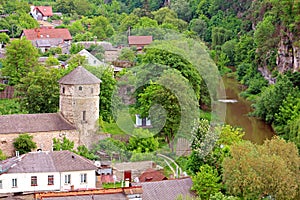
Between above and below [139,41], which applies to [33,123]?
below

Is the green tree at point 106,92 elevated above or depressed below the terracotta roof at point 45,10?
below

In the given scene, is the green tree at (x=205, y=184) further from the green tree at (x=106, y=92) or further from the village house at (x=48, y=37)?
the village house at (x=48, y=37)

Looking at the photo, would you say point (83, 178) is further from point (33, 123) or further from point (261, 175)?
point (261, 175)

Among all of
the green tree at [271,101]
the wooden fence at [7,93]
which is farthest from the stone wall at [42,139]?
the green tree at [271,101]

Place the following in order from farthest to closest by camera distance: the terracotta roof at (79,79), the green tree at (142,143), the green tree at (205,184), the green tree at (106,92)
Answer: the green tree at (106,92) → the green tree at (142,143) → the terracotta roof at (79,79) → the green tree at (205,184)

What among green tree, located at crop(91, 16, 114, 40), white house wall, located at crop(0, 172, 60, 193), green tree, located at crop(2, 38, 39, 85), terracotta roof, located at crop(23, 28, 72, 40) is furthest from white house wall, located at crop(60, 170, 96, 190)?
green tree, located at crop(91, 16, 114, 40)

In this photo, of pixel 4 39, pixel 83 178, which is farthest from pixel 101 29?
pixel 83 178
